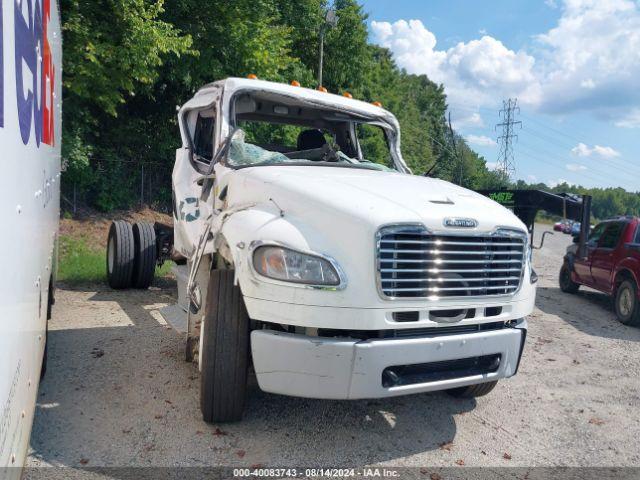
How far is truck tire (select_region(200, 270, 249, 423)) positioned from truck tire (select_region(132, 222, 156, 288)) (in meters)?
4.88

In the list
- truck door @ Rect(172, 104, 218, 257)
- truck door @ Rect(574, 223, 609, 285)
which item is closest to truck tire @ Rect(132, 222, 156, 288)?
truck door @ Rect(172, 104, 218, 257)

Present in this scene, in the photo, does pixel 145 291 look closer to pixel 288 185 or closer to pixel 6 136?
pixel 288 185

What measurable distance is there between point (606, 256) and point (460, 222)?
726cm

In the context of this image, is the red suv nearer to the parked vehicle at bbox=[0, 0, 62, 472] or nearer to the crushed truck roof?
the crushed truck roof

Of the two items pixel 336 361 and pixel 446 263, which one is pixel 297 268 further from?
pixel 446 263

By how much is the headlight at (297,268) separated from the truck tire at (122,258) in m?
5.40

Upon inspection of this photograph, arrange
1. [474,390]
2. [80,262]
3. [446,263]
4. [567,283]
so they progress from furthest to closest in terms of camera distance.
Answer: [567,283] → [80,262] → [474,390] → [446,263]

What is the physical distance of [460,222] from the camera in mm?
3451

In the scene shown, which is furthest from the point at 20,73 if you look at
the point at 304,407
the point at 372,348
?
the point at 304,407

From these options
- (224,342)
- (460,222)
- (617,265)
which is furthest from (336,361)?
(617,265)

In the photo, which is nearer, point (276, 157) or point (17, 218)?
point (17, 218)

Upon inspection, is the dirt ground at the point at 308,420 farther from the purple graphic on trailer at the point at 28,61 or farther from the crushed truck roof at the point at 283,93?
the crushed truck roof at the point at 283,93

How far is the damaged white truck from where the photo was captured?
10.4ft

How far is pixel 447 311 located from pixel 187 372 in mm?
2569
